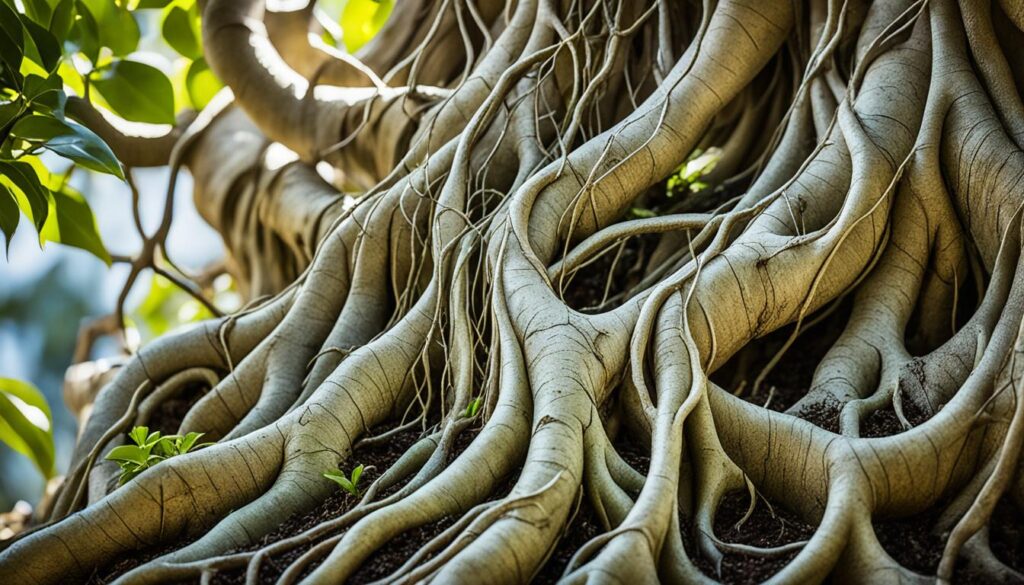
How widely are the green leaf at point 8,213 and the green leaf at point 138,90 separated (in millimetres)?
663

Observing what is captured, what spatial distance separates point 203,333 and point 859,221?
1548mm

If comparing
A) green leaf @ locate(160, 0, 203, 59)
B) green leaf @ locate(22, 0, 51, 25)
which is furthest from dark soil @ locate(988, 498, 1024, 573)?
green leaf @ locate(160, 0, 203, 59)

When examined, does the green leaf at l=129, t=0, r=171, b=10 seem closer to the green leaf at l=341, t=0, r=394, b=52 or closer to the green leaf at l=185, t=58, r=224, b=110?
the green leaf at l=185, t=58, r=224, b=110

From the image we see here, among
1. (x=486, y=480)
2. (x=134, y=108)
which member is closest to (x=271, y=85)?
(x=134, y=108)

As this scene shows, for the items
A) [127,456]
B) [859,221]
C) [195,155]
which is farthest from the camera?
[195,155]

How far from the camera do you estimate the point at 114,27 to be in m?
2.83

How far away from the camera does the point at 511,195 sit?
2367 millimetres

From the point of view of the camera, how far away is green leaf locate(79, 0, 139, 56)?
9.29 feet

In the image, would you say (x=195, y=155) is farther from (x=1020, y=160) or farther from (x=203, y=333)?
(x=1020, y=160)

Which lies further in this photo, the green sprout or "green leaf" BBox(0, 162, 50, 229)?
the green sprout

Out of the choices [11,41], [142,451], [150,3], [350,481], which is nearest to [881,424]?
[350,481]

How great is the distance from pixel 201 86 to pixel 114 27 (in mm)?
766

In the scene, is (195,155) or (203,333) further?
(195,155)

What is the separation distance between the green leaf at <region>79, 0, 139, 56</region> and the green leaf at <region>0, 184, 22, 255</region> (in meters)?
0.87
